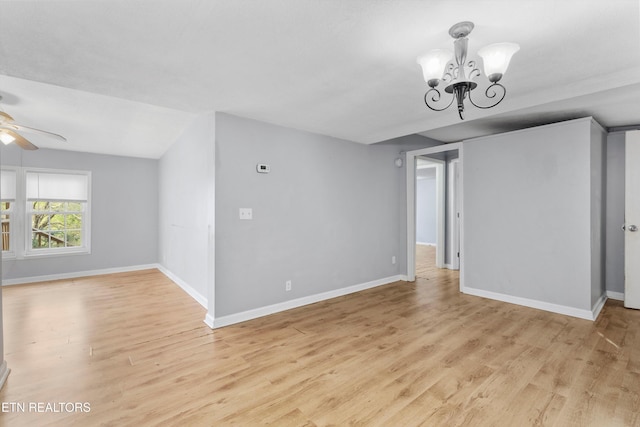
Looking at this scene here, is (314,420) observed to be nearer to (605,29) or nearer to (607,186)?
(605,29)

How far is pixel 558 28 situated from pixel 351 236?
3.19m

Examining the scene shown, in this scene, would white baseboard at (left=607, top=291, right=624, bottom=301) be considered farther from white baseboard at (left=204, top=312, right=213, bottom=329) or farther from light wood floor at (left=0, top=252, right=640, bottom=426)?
white baseboard at (left=204, top=312, right=213, bottom=329)

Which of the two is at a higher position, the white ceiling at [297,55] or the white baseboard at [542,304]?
the white ceiling at [297,55]

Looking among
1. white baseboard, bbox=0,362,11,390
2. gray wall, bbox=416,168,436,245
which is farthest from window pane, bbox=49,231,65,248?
gray wall, bbox=416,168,436,245

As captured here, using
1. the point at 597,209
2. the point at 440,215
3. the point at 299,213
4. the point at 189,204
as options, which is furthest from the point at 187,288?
the point at 597,209

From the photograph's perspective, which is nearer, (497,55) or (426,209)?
(497,55)

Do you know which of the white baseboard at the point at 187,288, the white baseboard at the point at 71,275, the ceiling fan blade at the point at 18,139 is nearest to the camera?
the ceiling fan blade at the point at 18,139

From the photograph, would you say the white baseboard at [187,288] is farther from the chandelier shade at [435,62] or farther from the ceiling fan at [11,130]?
the chandelier shade at [435,62]

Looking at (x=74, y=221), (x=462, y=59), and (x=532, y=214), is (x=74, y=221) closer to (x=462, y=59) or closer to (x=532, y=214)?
(x=462, y=59)

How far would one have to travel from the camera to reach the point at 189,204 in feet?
14.0

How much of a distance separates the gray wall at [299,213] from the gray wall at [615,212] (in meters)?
2.60

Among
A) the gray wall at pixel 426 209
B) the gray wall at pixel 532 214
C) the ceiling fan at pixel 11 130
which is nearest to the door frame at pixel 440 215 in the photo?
the gray wall at pixel 532 214

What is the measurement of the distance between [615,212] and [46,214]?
30.5 feet

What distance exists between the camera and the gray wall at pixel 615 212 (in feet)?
13.1
